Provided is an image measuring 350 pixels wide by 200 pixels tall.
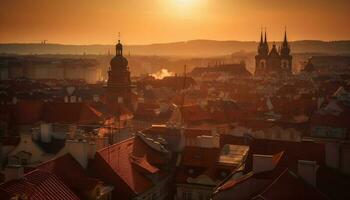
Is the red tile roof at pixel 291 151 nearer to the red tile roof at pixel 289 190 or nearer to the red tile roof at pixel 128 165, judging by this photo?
the red tile roof at pixel 289 190

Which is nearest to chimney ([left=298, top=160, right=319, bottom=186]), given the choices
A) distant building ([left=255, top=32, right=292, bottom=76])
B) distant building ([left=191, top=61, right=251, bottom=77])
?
distant building ([left=255, top=32, right=292, bottom=76])

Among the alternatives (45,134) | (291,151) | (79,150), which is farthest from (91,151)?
(291,151)

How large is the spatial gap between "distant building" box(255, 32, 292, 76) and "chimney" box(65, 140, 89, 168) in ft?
390

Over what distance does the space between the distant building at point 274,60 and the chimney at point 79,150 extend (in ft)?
390

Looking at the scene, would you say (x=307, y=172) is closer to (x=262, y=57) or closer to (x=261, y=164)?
(x=261, y=164)

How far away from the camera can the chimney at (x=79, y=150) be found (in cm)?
2067

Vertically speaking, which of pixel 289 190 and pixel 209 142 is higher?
pixel 209 142

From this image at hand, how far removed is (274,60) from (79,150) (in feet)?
400

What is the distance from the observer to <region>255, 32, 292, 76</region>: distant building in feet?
451

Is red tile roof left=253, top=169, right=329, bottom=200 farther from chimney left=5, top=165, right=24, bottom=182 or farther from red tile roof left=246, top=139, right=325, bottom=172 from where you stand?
chimney left=5, top=165, right=24, bottom=182

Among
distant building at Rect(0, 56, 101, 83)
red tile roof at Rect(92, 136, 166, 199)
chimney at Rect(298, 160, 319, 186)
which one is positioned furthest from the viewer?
distant building at Rect(0, 56, 101, 83)

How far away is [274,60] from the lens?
13825 cm

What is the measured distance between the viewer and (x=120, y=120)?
47.6 meters

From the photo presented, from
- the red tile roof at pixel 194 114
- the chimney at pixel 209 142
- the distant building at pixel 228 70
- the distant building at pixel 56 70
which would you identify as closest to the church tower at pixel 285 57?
the distant building at pixel 228 70
